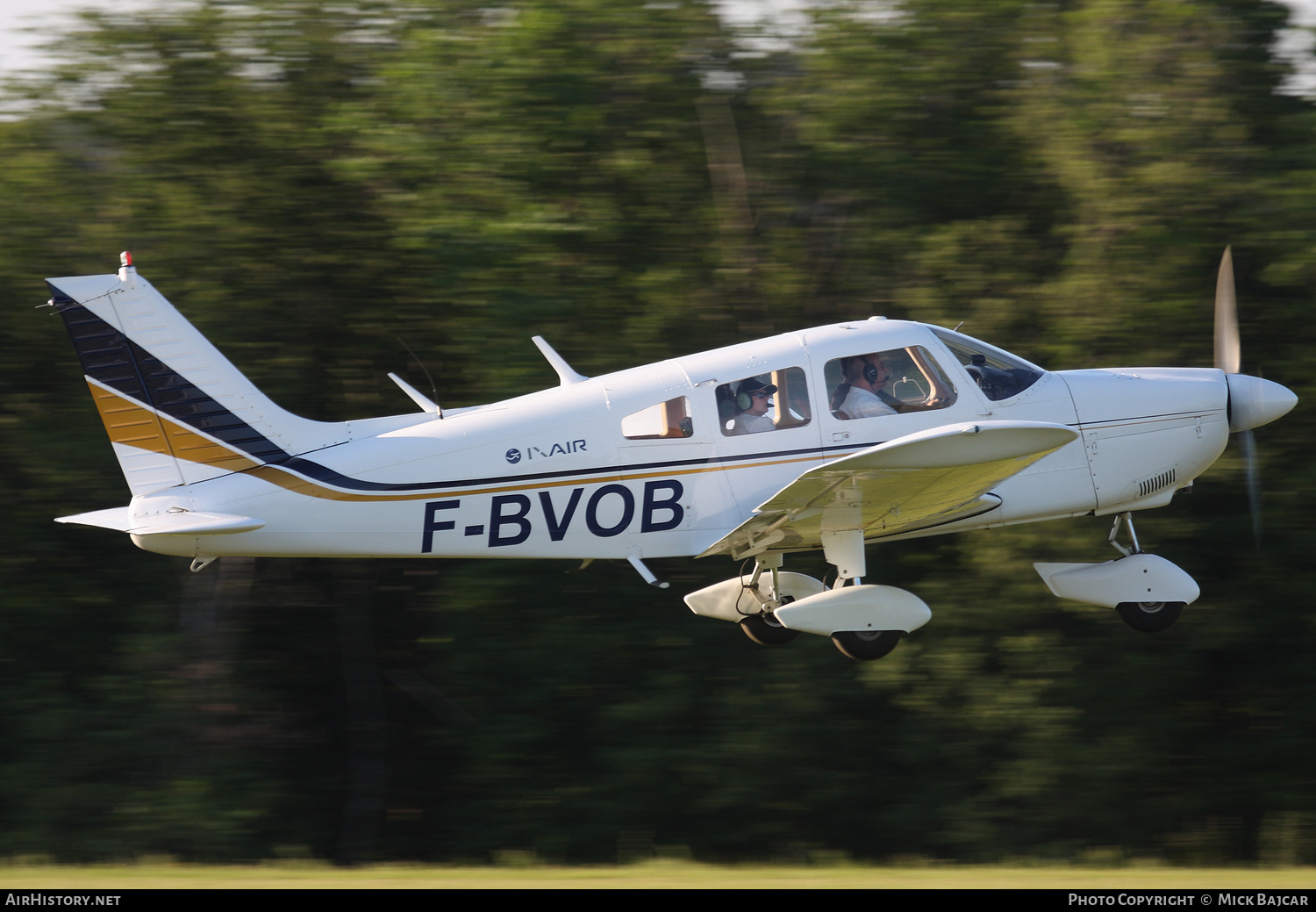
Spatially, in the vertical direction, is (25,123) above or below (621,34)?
below

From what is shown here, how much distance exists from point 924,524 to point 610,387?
2318mm

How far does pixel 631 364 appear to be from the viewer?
13414mm

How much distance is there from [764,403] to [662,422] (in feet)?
2.13

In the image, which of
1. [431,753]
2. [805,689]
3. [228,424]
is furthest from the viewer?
[431,753]

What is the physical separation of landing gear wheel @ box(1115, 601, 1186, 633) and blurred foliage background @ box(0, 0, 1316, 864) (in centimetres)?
449

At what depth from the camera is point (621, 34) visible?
14656 mm

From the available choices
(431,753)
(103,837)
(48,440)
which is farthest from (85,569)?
(431,753)

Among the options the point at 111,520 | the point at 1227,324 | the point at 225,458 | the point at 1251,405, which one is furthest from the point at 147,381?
the point at 1227,324

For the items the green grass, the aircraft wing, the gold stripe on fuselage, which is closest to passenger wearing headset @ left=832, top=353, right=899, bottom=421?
the gold stripe on fuselage

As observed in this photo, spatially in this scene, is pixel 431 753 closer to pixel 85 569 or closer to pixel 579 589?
pixel 579 589

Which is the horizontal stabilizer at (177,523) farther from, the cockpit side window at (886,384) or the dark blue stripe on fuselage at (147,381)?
the cockpit side window at (886,384)

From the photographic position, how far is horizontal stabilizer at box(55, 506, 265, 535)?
7379 mm

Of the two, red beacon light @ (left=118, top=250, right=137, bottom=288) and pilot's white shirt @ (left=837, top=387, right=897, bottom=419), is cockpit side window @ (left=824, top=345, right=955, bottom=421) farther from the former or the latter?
red beacon light @ (left=118, top=250, right=137, bottom=288)

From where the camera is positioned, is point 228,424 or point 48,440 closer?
point 228,424
